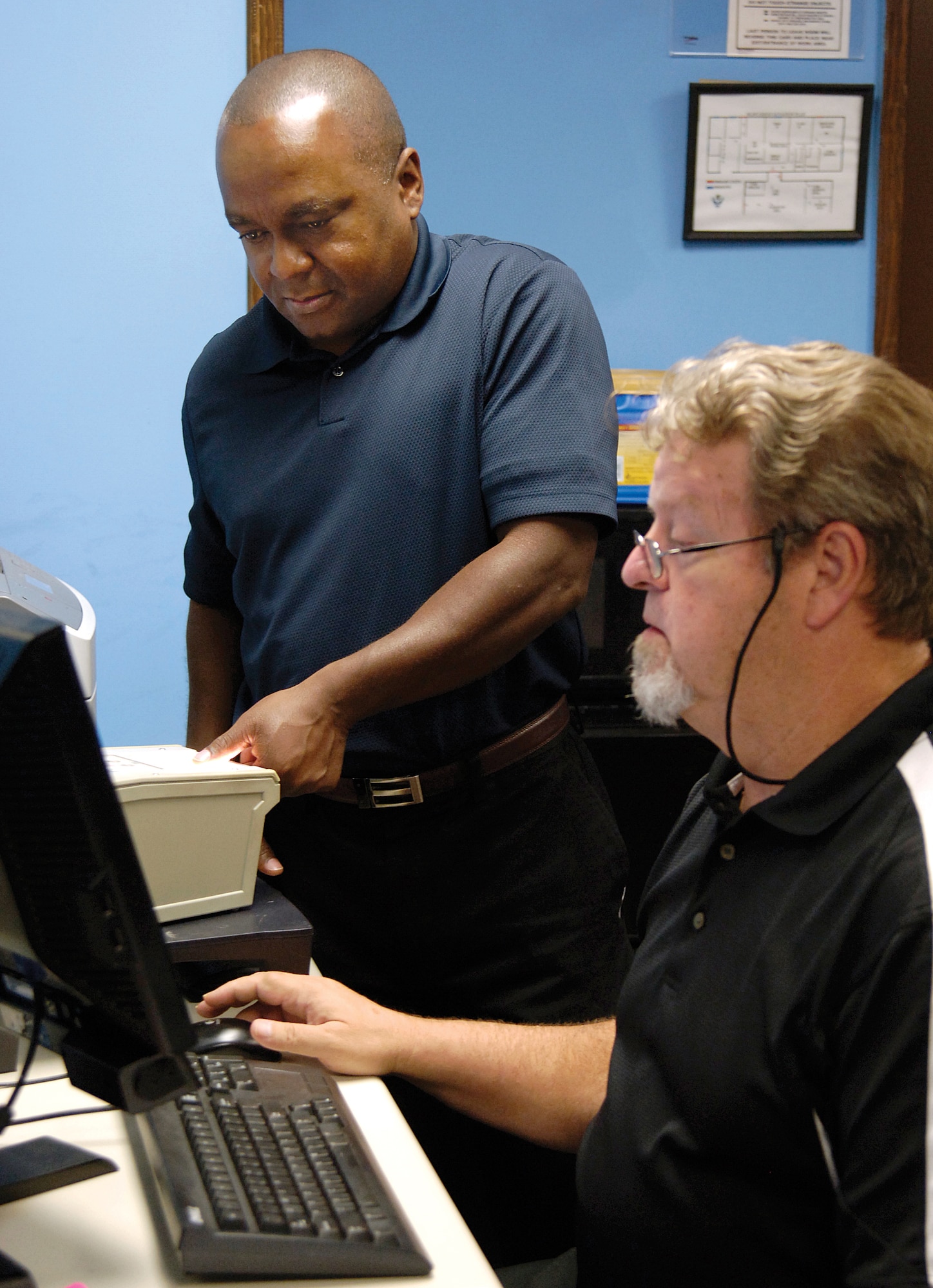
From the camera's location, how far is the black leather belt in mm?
1561

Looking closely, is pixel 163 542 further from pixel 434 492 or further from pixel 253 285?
pixel 434 492

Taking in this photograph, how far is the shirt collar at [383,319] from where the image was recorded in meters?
1.66

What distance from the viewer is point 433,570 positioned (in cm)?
159

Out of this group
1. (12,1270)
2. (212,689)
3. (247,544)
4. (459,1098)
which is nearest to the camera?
(12,1270)

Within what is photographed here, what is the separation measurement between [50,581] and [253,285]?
40.3 inches

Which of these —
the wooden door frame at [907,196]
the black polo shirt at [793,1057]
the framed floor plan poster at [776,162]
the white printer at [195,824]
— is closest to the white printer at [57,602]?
the white printer at [195,824]

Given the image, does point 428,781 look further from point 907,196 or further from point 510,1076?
point 907,196

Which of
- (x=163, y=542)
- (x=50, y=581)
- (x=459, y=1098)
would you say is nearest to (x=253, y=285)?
(x=163, y=542)

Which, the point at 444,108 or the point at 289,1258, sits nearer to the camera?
the point at 289,1258

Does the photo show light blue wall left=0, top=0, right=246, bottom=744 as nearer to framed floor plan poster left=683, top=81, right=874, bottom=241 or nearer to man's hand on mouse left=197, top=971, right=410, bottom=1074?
framed floor plan poster left=683, top=81, right=874, bottom=241

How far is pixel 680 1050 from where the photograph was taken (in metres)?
0.88

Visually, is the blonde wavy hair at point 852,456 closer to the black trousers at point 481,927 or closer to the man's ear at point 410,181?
the black trousers at point 481,927

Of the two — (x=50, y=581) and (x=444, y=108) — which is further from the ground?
(x=444, y=108)

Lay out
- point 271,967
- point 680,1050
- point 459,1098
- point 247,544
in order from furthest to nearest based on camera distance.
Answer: point 247,544 → point 271,967 → point 459,1098 → point 680,1050
